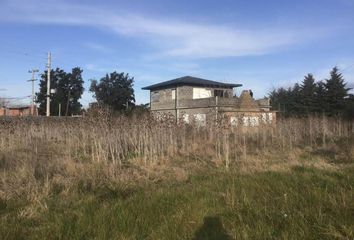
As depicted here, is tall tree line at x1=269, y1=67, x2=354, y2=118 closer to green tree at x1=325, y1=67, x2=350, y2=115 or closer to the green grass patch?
green tree at x1=325, y1=67, x2=350, y2=115

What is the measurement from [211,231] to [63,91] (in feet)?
182

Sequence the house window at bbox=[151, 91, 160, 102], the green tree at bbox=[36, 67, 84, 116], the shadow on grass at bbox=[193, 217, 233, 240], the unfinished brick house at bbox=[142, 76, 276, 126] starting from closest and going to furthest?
the shadow on grass at bbox=[193, 217, 233, 240]
the unfinished brick house at bbox=[142, 76, 276, 126]
the house window at bbox=[151, 91, 160, 102]
the green tree at bbox=[36, 67, 84, 116]

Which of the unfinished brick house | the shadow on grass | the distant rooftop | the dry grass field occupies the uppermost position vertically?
the distant rooftop

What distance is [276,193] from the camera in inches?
261

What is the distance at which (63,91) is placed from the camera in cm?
5781

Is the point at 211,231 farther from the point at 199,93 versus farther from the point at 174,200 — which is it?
the point at 199,93

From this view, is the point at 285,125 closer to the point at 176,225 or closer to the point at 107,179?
the point at 107,179

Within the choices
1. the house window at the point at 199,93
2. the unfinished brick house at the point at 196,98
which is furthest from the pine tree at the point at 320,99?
the house window at the point at 199,93

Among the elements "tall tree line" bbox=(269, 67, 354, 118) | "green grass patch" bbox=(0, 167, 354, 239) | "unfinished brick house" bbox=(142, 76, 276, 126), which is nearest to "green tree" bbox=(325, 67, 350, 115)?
"tall tree line" bbox=(269, 67, 354, 118)

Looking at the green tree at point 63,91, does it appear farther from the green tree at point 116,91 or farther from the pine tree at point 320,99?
the pine tree at point 320,99

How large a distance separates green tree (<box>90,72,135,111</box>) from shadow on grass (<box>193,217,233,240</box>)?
48.3 metres

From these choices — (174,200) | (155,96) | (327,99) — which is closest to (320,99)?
(327,99)

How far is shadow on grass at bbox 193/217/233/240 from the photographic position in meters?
4.86

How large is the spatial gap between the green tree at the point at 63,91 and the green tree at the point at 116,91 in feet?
14.4
